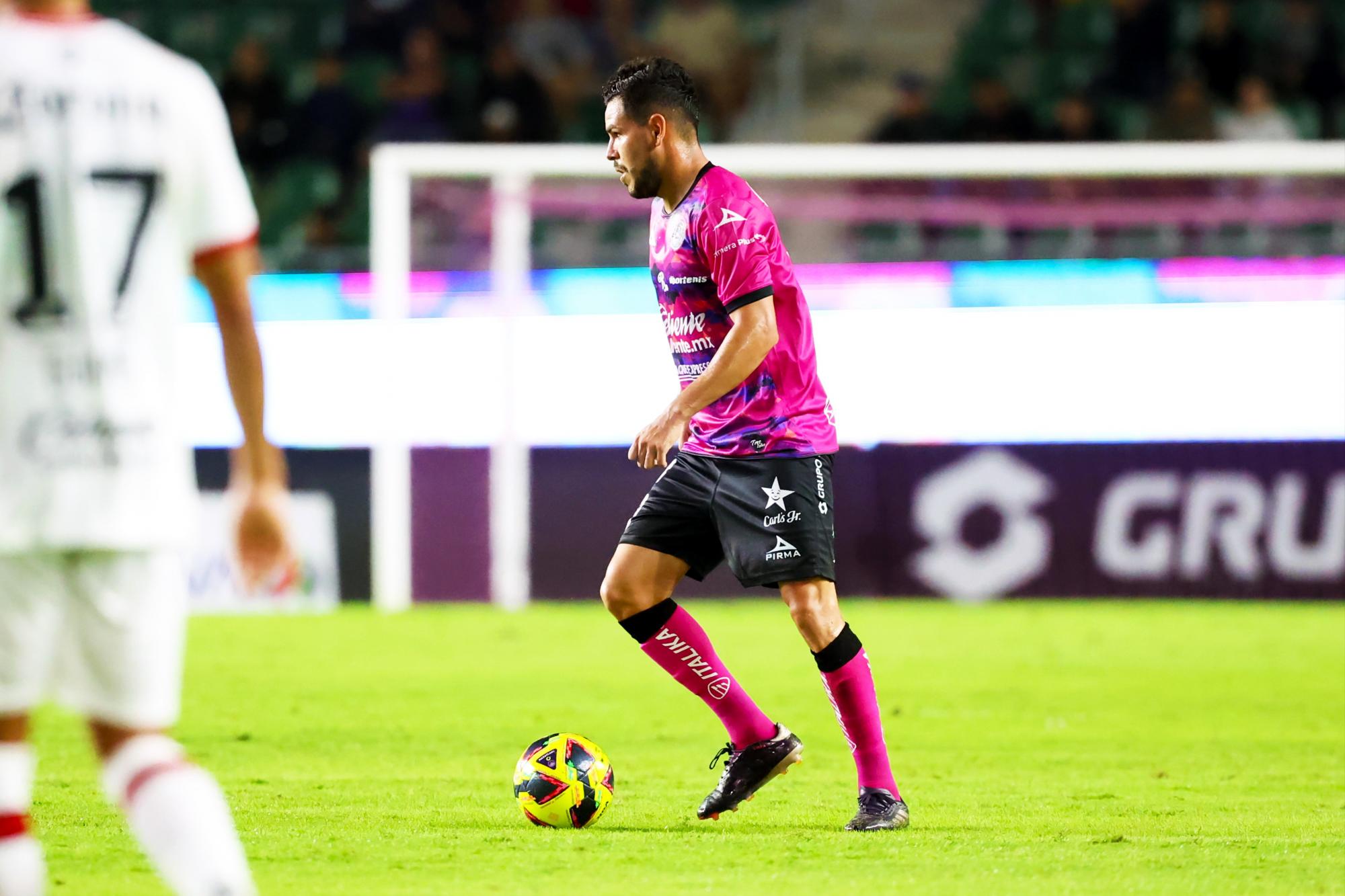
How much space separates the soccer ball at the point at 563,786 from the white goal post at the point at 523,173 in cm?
→ 718

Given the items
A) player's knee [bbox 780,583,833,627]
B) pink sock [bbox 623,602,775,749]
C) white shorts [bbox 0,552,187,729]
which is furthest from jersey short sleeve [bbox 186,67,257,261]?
pink sock [bbox 623,602,775,749]

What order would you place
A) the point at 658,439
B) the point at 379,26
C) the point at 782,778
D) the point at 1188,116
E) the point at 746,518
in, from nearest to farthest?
1. the point at 658,439
2. the point at 746,518
3. the point at 782,778
4. the point at 1188,116
5. the point at 379,26

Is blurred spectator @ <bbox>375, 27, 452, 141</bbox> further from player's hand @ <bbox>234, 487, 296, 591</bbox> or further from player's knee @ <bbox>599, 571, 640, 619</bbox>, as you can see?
player's hand @ <bbox>234, 487, 296, 591</bbox>

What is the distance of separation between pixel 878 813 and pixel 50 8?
303 centimetres

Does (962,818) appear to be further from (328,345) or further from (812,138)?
(812,138)

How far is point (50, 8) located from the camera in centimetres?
303

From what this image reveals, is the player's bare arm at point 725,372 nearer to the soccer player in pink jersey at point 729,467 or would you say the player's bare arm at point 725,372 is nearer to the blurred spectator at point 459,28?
the soccer player in pink jersey at point 729,467

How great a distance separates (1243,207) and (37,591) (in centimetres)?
1090

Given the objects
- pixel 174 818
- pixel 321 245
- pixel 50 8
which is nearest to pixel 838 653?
pixel 174 818

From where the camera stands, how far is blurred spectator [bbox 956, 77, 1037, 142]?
47.8 feet

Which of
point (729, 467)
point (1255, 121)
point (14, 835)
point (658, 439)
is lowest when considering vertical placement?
point (14, 835)

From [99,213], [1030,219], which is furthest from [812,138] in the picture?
[99,213]

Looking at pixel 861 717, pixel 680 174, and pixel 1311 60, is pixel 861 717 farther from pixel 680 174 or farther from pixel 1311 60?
pixel 1311 60

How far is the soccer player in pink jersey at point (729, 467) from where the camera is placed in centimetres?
516
